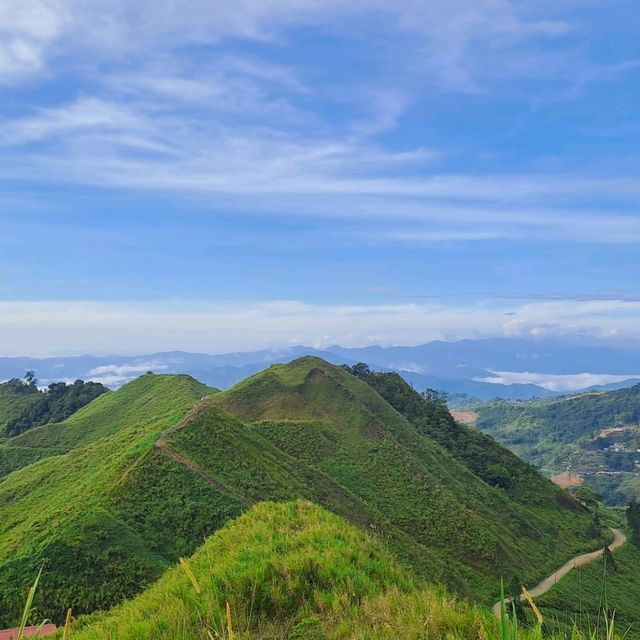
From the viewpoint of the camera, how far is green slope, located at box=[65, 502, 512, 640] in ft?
20.8

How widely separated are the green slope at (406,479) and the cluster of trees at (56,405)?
38.5m

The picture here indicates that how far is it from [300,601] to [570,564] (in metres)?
48.9

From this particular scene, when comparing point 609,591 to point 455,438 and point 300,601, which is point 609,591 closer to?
point 455,438

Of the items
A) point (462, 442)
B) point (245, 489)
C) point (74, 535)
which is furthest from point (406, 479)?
point (74, 535)

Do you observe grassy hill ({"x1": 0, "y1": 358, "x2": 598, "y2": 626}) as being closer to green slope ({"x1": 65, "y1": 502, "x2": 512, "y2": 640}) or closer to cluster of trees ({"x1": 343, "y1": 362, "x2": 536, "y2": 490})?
cluster of trees ({"x1": 343, "y1": 362, "x2": 536, "y2": 490})

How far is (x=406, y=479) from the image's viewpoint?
45.7m

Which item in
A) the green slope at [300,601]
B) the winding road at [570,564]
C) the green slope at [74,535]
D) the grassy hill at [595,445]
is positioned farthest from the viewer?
the grassy hill at [595,445]

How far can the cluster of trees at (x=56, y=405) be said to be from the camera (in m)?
79.6

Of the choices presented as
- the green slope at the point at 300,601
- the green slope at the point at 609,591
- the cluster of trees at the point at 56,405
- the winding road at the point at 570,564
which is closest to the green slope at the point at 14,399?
the cluster of trees at the point at 56,405

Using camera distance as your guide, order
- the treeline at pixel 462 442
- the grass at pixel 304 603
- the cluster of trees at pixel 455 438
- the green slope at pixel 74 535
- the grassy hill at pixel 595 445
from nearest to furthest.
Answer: the grass at pixel 304 603, the green slope at pixel 74 535, the treeline at pixel 462 442, the cluster of trees at pixel 455 438, the grassy hill at pixel 595 445

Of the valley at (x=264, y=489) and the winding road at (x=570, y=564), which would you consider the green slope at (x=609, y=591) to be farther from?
the valley at (x=264, y=489)

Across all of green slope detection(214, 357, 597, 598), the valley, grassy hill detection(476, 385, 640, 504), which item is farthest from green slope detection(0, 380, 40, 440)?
grassy hill detection(476, 385, 640, 504)

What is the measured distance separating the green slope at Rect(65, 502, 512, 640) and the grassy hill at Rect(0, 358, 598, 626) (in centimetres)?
1243

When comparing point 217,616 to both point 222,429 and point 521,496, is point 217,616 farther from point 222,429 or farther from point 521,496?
point 521,496
